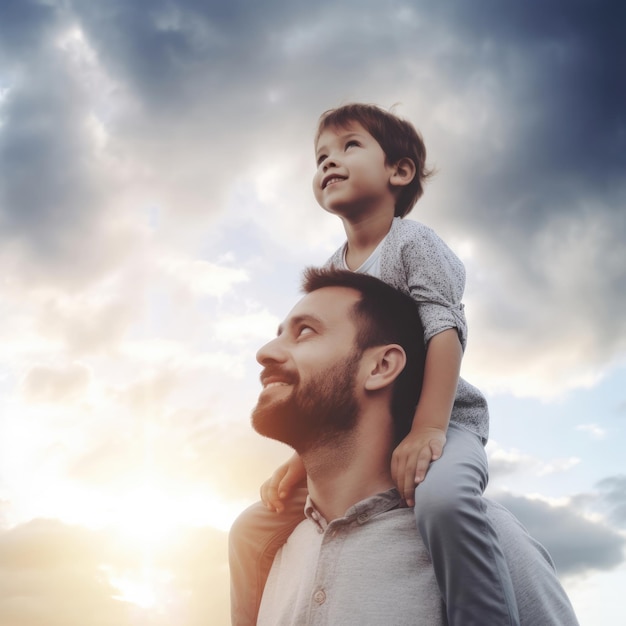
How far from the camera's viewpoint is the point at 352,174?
3824 mm

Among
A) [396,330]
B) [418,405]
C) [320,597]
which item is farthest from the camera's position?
[396,330]

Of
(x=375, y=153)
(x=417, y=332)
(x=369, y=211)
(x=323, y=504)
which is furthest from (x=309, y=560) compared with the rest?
(x=375, y=153)

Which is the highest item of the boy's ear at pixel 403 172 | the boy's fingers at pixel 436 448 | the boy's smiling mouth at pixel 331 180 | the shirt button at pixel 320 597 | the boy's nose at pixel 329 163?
the boy's ear at pixel 403 172

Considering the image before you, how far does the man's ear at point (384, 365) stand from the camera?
132 inches

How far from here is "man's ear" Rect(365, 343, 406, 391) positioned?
11.0 feet

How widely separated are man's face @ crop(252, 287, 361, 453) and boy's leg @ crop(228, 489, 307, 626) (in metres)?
0.51

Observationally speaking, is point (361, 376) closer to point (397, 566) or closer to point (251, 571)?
point (397, 566)

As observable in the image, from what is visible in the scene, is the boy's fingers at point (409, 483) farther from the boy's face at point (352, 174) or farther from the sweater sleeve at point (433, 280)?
the boy's face at point (352, 174)

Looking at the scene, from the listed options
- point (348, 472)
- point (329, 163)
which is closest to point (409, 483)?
point (348, 472)

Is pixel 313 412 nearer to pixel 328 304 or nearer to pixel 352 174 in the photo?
pixel 328 304

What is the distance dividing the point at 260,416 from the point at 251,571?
102 centimetres

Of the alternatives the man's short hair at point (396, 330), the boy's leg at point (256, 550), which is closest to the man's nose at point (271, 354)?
the man's short hair at point (396, 330)

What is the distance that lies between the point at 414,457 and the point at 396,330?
816mm

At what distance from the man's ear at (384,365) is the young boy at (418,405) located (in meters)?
0.20
